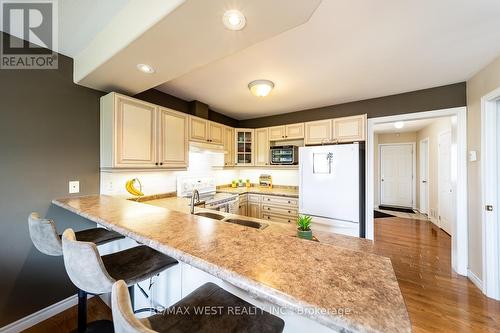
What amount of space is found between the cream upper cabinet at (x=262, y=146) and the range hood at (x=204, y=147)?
0.81 m

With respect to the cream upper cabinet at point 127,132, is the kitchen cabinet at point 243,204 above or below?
below

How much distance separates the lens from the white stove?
2816mm

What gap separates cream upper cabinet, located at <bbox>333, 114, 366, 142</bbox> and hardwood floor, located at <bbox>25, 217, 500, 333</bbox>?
1829 mm

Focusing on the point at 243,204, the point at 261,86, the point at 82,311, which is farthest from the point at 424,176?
the point at 82,311

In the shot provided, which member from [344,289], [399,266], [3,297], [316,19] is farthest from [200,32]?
[399,266]

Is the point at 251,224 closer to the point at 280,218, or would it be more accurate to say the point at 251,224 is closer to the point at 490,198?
the point at 280,218

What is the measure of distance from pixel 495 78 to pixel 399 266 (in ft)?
7.76

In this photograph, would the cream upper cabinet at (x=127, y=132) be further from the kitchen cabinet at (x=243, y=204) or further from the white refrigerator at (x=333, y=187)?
the white refrigerator at (x=333, y=187)

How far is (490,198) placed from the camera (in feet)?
6.49

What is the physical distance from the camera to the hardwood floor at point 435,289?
1687mm

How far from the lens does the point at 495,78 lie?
1893 millimetres

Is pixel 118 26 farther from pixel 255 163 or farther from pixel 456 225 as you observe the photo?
pixel 456 225

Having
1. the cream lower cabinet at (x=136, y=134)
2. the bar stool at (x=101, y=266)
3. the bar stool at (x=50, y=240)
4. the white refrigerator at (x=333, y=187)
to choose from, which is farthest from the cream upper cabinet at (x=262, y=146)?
the bar stool at (x=50, y=240)

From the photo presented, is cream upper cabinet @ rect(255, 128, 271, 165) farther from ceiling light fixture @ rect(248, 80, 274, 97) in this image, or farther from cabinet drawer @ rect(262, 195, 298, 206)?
ceiling light fixture @ rect(248, 80, 274, 97)
